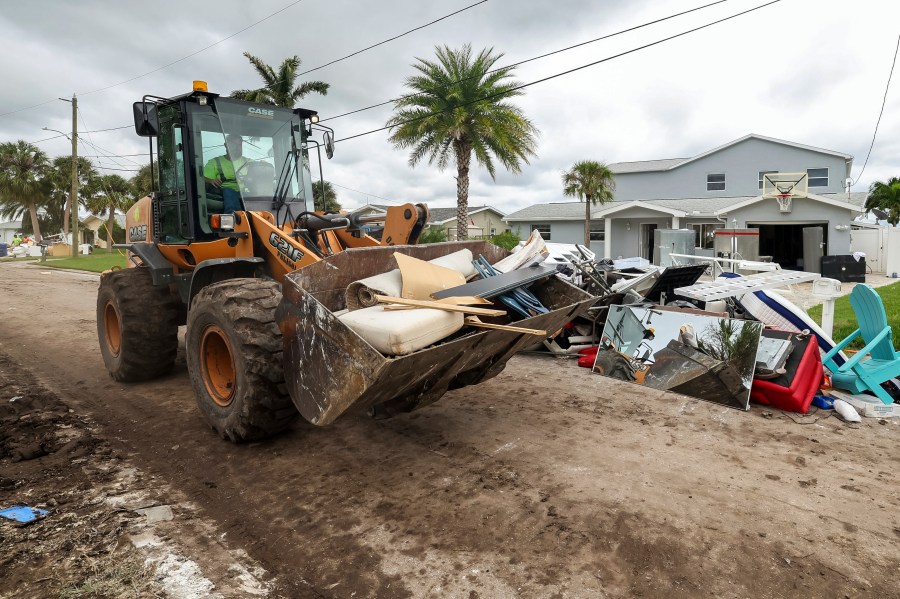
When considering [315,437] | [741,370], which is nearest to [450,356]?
[315,437]

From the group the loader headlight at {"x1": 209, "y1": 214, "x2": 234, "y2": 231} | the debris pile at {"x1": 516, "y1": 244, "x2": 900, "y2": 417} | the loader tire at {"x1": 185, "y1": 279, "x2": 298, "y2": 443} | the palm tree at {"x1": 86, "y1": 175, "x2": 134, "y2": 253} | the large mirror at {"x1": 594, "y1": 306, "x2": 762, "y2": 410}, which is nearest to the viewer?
the loader tire at {"x1": 185, "y1": 279, "x2": 298, "y2": 443}

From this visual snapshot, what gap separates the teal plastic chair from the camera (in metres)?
5.71

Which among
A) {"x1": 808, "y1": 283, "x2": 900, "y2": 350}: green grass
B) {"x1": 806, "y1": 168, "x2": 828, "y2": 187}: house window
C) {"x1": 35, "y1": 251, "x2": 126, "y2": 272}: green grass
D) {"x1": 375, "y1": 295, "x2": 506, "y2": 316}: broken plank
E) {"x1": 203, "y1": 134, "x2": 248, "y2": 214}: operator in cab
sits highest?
{"x1": 806, "y1": 168, "x2": 828, "y2": 187}: house window

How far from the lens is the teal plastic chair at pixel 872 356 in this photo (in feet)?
18.7

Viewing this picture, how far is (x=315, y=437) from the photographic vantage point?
4719 mm

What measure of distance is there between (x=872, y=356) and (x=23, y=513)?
306 inches

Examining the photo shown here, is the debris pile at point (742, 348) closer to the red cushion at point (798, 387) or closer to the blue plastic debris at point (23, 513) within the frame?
the red cushion at point (798, 387)

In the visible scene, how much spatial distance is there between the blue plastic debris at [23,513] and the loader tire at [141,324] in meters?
2.95

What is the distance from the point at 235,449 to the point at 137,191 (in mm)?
51969

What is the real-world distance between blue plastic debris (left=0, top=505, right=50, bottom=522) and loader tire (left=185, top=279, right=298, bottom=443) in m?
1.23

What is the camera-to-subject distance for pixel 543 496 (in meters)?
3.67

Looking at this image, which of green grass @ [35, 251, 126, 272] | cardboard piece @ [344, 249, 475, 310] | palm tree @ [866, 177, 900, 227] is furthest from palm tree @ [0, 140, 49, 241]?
palm tree @ [866, 177, 900, 227]

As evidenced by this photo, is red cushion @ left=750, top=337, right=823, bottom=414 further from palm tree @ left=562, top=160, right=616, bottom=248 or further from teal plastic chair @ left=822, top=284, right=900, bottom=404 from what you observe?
palm tree @ left=562, top=160, right=616, bottom=248

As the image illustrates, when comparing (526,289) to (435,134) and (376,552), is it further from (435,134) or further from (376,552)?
(435,134)
